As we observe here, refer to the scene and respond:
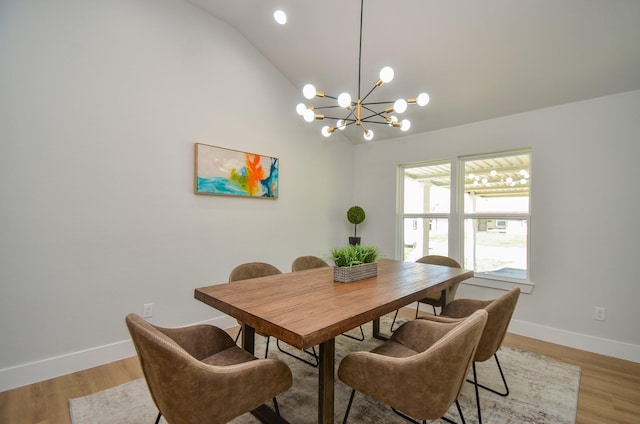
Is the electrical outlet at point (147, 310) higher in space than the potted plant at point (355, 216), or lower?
lower

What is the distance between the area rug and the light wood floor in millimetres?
81

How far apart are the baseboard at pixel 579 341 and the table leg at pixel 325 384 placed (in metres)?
2.75

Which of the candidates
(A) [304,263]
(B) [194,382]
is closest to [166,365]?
(B) [194,382]

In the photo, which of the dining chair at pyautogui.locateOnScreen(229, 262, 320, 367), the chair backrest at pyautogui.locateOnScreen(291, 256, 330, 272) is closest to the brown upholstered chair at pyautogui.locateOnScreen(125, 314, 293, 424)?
the dining chair at pyautogui.locateOnScreen(229, 262, 320, 367)

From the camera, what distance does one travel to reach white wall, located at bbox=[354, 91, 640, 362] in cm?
261

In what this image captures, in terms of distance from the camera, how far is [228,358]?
1620 mm

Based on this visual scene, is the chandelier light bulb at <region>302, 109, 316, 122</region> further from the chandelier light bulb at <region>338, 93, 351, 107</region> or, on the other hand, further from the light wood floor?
the light wood floor

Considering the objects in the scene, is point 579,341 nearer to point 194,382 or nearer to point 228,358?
point 228,358

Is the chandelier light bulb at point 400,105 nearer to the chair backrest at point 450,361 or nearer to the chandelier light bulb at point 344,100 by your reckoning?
the chandelier light bulb at point 344,100

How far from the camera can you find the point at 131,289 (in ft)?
8.48

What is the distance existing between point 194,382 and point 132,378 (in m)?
1.63

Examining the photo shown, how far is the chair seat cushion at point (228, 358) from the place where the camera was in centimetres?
157

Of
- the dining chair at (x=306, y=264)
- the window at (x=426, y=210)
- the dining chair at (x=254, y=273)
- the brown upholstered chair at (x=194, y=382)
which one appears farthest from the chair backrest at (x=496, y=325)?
the window at (x=426, y=210)

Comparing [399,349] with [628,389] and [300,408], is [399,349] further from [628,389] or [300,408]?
[628,389]
